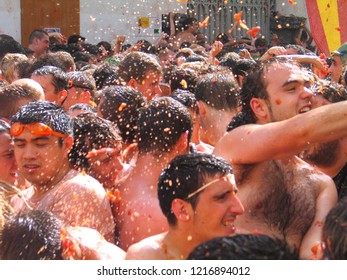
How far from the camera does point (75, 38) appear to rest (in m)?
11.6

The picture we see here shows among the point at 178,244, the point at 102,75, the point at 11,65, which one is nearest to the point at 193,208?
the point at 178,244

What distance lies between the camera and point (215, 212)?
2.94 m

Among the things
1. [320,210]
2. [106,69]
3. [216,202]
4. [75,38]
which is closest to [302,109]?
[320,210]

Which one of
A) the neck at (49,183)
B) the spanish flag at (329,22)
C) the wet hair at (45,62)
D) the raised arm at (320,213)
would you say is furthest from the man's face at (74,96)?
the raised arm at (320,213)

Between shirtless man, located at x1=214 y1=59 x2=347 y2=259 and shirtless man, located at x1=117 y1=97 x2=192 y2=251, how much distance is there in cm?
32

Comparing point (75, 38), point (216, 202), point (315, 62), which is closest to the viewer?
point (216, 202)

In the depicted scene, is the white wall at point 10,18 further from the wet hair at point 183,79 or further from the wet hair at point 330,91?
the wet hair at point 330,91

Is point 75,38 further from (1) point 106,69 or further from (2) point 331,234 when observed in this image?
(2) point 331,234

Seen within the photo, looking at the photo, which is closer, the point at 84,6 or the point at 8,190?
the point at 8,190

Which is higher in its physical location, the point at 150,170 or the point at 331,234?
the point at 331,234

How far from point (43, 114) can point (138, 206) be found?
725 mm

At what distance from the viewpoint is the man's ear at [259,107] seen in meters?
3.70

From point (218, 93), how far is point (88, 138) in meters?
→ 1.25

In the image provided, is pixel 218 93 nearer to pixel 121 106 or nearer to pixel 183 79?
pixel 121 106
